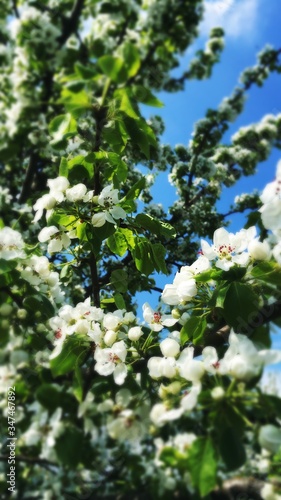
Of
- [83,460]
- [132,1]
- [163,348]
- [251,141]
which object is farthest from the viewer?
[251,141]

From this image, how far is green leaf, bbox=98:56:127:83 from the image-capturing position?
1.09 metres

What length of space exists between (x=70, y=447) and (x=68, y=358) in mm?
510

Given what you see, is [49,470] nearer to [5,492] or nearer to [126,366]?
[5,492]

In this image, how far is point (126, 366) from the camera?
1628mm

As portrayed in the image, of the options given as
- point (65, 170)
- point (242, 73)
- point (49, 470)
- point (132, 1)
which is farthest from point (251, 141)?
point (49, 470)

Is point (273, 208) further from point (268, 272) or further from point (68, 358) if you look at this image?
point (68, 358)

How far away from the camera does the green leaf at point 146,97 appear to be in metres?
1.23

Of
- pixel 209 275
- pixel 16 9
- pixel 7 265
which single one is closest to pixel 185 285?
pixel 209 275

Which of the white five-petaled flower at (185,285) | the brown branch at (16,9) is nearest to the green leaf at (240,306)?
the white five-petaled flower at (185,285)

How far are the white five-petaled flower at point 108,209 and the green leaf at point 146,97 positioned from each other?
1.99 ft

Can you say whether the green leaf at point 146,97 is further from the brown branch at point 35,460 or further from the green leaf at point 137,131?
the brown branch at point 35,460

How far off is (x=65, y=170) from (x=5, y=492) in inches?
49.2

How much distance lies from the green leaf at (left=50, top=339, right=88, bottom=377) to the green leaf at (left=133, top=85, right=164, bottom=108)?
0.86 m

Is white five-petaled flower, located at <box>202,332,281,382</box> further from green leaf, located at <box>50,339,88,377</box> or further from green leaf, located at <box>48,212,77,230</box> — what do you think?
green leaf, located at <box>48,212,77,230</box>
